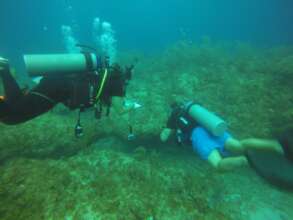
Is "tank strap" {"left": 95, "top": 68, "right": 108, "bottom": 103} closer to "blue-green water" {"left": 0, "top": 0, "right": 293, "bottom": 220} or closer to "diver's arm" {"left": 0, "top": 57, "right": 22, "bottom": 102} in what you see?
"diver's arm" {"left": 0, "top": 57, "right": 22, "bottom": 102}

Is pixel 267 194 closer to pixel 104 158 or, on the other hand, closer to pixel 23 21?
pixel 104 158

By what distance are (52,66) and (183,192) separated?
11.8ft

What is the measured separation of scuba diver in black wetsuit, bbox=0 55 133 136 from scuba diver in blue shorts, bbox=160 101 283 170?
1.85 m

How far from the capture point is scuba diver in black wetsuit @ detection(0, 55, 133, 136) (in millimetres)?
3553

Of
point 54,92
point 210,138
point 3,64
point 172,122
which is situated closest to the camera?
point 3,64

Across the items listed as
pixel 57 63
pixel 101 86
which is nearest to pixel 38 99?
pixel 57 63

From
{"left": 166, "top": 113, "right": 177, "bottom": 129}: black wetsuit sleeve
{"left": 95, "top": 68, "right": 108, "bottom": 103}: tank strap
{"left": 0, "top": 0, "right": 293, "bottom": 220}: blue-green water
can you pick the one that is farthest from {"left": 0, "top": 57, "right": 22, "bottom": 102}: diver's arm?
{"left": 166, "top": 113, "right": 177, "bottom": 129}: black wetsuit sleeve

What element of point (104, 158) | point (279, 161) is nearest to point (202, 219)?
point (104, 158)

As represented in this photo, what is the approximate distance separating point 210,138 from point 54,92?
3.08 m

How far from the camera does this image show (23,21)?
62719 mm

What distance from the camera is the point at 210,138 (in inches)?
171

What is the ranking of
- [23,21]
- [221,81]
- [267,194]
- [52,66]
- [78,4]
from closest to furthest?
[52,66], [267,194], [221,81], [23,21], [78,4]

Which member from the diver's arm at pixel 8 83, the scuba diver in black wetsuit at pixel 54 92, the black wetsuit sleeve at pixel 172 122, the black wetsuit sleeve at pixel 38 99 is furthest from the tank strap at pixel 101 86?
the black wetsuit sleeve at pixel 172 122

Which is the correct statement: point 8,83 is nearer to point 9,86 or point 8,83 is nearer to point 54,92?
point 9,86
